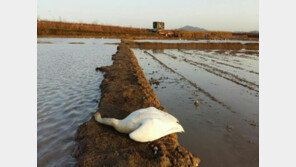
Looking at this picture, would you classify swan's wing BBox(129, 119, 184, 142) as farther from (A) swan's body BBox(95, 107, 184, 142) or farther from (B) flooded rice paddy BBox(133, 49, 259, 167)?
(B) flooded rice paddy BBox(133, 49, 259, 167)

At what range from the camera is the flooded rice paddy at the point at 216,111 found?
Result: 558cm

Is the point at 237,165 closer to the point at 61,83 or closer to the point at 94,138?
the point at 94,138

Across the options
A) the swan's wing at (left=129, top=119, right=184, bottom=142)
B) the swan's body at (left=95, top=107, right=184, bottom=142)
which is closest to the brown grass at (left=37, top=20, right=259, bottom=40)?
the swan's body at (left=95, top=107, right=184, bottom=142)

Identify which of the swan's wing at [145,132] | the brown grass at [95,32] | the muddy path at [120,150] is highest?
the brown grass at [95,32]

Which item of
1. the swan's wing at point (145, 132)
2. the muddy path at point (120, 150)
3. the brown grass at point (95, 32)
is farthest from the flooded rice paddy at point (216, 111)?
the brown grass at point (95, 32)

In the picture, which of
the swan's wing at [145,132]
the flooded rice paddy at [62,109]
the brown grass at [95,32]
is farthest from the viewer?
the brown grass at [95,32]

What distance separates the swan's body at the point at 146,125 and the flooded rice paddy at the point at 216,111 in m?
1.21

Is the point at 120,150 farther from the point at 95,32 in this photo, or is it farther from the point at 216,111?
the point at 95,32

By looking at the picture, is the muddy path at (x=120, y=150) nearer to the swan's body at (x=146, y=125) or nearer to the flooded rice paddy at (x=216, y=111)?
the swan's body at (x=146, y=125)

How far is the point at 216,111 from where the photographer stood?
842cm

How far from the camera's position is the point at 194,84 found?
40.9 ft

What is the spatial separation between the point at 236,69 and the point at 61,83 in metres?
13.5

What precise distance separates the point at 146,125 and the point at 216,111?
4777 mm

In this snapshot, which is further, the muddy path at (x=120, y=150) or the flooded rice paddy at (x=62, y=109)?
the flooded rice paddy at (x=62, y=109)
